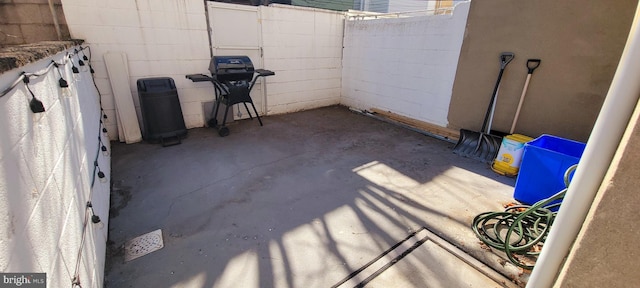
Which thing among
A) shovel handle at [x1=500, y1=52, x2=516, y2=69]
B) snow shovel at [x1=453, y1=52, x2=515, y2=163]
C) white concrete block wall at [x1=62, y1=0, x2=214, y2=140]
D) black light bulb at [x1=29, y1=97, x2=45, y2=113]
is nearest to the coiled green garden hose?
snow shovel at [x1=453, y1=52, x2=515, y2=163]

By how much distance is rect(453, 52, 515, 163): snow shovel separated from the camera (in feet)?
11.1

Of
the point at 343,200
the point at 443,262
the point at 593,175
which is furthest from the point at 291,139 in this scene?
the point at 593,175

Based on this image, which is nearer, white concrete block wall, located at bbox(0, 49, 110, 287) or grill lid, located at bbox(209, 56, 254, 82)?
white concrete block wall, located at bbox(0, 49, 110, 287)

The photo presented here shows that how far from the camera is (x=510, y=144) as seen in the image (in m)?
3.01

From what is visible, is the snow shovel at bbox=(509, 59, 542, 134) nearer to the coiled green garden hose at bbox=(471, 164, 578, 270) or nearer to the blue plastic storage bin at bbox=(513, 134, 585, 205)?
the blue plastic storage bin at bbox=(513, 134, 585, 205)

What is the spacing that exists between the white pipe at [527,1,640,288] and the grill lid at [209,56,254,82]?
3757 millimetres

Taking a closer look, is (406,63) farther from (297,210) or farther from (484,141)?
(297,210)

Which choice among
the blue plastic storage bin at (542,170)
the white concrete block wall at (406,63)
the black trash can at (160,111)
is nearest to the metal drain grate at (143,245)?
the black trash can at (160,111)

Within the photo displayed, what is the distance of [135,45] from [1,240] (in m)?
3.73

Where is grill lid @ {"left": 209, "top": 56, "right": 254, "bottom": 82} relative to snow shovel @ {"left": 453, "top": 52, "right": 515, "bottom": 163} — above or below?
above

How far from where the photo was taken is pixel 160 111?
3.60m

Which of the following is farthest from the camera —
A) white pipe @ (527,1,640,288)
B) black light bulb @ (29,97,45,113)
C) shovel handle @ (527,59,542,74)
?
shovel handle @ (527,59,542,74)

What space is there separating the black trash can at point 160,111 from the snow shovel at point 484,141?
3832 millimetres

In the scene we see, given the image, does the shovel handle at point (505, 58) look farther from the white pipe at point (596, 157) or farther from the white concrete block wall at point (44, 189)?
the white concrete block wall at point (44, 189)
